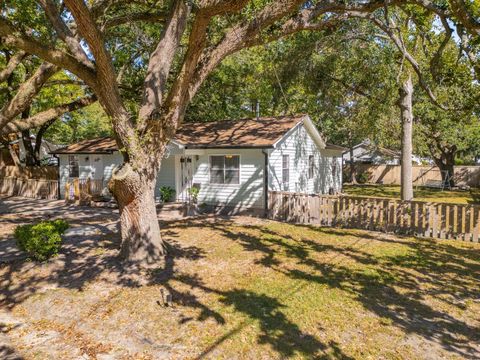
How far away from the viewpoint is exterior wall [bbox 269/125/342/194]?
51.0 feet

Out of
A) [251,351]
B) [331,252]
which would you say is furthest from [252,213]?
[251,351]

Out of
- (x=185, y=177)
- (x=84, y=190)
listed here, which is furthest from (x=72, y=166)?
(x=185, y=177)

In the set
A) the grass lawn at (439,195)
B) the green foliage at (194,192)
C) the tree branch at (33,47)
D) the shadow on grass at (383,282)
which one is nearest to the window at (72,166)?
the green foliage at (194,192)

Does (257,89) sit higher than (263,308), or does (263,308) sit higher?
(257,89)

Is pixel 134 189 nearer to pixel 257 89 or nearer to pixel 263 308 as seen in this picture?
pixel 263 308

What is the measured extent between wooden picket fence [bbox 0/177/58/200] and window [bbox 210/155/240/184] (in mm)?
10661

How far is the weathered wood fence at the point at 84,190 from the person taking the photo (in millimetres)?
17672

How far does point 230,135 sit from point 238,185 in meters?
2.69

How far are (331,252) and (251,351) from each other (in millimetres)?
5174

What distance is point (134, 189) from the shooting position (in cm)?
762

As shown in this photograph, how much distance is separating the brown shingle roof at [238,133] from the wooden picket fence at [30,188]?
9.04 meters

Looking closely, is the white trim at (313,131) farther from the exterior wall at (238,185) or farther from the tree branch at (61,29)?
the tree branch at (61,29)

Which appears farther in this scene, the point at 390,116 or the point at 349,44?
the point at 390,116

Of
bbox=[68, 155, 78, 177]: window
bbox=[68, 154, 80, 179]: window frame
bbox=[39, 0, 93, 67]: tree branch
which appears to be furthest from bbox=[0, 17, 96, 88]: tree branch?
bbox=[68, 155, 78, 177]: window
